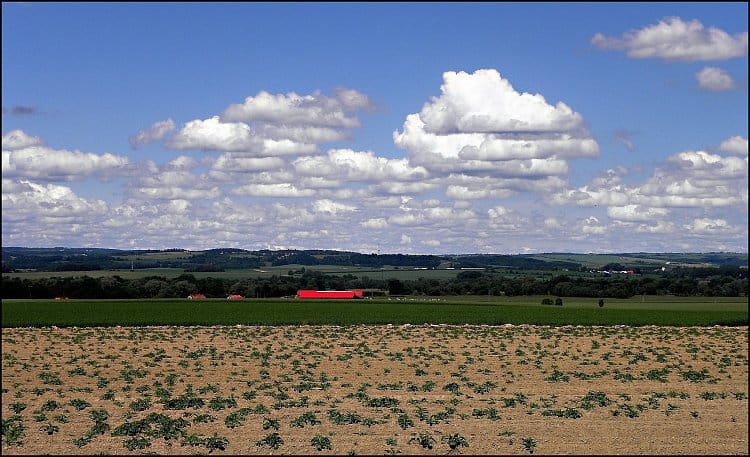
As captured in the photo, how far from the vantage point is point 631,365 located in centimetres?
4159

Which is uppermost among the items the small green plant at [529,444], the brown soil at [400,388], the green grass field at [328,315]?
the small green plant at [529,444]

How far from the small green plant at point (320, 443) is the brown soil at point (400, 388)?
172 millimetres

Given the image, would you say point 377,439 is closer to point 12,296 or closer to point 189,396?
point 189,396

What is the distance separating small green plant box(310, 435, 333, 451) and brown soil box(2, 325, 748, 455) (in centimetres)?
17

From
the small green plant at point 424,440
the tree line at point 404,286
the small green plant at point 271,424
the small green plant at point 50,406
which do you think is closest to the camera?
the small green plant at point 424,440

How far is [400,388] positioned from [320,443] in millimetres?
10995

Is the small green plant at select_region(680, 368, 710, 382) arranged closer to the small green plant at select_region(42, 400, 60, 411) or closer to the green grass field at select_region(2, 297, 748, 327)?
the small green plant at select_region(42, 400, 60, 411)

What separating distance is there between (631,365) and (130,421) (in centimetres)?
2526

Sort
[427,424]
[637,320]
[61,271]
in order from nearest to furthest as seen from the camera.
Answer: [427,424]
[637,320]
[61,271]

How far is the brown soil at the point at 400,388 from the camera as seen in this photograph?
2322 cm

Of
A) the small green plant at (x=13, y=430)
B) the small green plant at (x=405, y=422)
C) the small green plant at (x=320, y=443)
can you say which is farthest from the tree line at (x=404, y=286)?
the small green plant at (x=320, y=443)

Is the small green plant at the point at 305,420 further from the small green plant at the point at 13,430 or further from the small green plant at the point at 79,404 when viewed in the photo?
the small green plant at the point at 79,404

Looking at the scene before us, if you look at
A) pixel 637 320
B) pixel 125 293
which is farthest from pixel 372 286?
pixel 637 320

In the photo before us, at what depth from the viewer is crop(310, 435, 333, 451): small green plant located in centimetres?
2217
